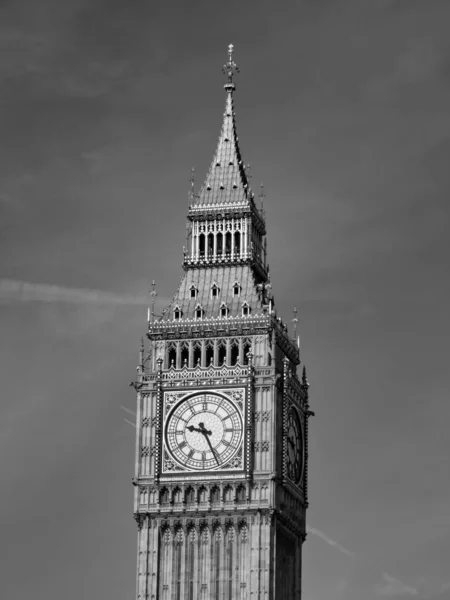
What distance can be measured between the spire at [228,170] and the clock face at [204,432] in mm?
11733

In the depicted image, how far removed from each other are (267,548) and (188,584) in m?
4.44

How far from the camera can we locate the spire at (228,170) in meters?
133

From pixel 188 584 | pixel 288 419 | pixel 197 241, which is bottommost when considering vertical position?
pixel 188 584

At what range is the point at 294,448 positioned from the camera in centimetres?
12938

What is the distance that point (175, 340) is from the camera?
129m

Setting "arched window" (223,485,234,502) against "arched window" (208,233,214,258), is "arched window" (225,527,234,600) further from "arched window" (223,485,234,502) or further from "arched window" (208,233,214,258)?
"arched window" (208,233,214,258)

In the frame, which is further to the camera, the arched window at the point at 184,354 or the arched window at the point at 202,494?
the arched window at the point at 184,354

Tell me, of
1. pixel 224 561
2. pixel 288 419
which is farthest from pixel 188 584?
pixel 288 419

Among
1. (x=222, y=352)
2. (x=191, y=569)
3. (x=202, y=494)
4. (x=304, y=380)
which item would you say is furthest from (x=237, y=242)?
(x=191, y=569)

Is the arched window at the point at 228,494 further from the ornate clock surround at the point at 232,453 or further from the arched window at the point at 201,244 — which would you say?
the arched window at the point at 201,244

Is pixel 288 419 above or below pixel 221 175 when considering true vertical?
below

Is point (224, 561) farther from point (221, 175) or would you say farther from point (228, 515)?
point (221, 175)

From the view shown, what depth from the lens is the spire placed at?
436ft

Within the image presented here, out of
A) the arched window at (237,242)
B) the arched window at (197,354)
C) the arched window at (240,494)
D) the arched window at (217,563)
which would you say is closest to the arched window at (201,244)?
the arched window at (237,242)
